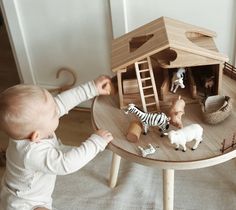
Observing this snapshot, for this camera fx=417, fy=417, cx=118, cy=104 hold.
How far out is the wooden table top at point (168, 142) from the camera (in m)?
0.99

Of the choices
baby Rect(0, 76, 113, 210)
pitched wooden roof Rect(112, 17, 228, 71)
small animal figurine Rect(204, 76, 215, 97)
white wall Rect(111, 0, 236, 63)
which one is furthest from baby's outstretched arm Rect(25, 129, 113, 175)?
white wall Rect(111, 0, 236, 63)

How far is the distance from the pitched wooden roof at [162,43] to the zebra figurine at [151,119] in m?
0.12

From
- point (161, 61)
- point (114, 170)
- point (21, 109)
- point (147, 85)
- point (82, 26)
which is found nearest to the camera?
point (21, 109)

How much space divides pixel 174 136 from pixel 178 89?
0.23 metres

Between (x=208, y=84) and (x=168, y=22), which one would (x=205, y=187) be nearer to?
(x=208, y=84)

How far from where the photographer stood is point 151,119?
1.05 metres

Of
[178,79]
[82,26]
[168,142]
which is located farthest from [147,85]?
[82,26]

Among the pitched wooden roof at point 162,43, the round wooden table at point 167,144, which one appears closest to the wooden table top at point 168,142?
the round wooden table at point 167,144

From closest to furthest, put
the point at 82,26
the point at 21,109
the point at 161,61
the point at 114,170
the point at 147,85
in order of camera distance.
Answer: the point at 21,109, the point at 161,61, the point at 147,85, the point at 114,170, the point at 82,26

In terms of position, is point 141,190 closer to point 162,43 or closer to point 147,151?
point 147,151

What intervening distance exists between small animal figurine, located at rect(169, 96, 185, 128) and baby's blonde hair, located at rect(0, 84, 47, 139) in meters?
0.32

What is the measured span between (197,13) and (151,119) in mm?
508

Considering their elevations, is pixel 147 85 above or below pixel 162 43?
below

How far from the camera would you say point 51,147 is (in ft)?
3.46
